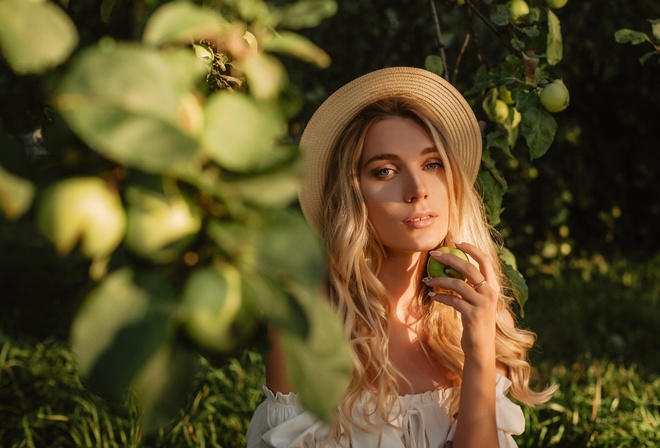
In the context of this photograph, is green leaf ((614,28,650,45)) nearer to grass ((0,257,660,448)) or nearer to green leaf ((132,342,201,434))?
grass ((0,257,660,448))

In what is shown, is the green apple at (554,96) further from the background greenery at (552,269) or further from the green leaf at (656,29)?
the background greenery at (552,269)

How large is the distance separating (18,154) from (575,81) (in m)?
4.84

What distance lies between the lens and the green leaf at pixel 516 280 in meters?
1.68

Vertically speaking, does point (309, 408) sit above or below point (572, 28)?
above

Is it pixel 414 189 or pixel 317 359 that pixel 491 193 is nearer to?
pixel 414 189

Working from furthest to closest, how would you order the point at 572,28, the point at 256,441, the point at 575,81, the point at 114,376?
the point at 575,81 < the point at 572,28 < the point at 256,441 < the point at 114,376

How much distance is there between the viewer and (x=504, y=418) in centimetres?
168

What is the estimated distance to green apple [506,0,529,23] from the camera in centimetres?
179

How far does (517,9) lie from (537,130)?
1.25 feet

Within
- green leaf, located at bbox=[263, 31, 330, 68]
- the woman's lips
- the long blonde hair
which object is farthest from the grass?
green leaf, located at bbox=[263, 31, 330, 68]

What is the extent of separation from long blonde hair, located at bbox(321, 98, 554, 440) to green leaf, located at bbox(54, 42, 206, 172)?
3.76 ft

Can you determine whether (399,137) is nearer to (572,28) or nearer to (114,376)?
(114,376)

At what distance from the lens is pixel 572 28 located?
374 cm

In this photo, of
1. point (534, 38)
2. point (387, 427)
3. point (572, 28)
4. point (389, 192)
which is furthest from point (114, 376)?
point (572, 28)
